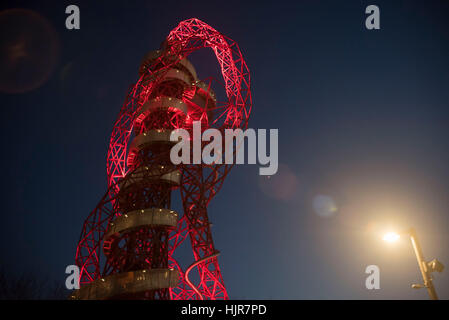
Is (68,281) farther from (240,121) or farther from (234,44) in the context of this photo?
(234,44)

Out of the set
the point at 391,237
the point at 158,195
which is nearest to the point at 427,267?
the point at 391,237

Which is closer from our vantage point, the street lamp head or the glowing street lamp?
the glowing street lamp

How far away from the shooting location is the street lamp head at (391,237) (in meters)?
10.4

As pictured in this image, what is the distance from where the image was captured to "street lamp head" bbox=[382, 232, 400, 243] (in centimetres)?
1035

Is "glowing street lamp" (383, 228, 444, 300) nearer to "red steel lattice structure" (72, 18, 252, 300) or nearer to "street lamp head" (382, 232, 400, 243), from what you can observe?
"street lamp head" (382, 232, 400, 243)

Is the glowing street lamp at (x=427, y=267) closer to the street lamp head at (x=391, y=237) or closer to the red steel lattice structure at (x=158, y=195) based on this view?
the street lamp head at (x=391, y=237)

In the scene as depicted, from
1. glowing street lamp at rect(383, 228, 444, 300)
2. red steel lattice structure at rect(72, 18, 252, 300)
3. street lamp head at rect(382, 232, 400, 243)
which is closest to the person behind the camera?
glowing street lamp at rect(383, 228, 444, 300)

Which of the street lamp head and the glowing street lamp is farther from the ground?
the street lamp head

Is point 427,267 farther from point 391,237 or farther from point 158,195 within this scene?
point 158,195

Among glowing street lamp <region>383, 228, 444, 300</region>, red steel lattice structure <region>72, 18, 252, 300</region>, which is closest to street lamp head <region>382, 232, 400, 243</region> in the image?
glowing street lamp <region>383, 228, 444, 300</region>

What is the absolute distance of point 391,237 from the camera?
1046 centimetres

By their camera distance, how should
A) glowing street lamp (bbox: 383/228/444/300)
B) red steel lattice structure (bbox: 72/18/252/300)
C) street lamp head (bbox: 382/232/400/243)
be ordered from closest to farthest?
glowing street lamp (bbox: 383/228/444/300) → street lamp head (bbox: 382/232/400/243) → red steel lattice structure (bbox: 72/18/252/300)
